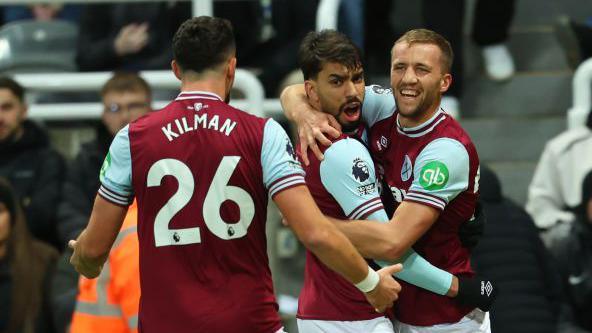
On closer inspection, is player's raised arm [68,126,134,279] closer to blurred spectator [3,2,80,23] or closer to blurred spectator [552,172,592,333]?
blurred spectator [552,172,592,333]

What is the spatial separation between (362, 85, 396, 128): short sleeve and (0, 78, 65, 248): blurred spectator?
282 centimetres

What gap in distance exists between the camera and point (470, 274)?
5512mm

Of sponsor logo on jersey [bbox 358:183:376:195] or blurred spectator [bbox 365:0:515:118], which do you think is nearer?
sponsor logo on jersey [bbox 358:183:376:195]

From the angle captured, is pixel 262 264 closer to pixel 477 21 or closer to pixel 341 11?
pixel 341 11

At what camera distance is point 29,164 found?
7941 mm

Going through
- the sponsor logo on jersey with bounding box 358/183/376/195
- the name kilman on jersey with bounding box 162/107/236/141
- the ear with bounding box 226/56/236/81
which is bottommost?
the sponsor logo on jersey with bounding box 358/183/376/195

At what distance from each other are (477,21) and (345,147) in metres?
3.74

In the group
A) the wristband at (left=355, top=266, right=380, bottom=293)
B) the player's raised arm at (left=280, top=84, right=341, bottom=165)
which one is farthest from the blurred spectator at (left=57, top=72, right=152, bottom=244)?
A: the wristband at (left=355, top=266, right=380, bottom=293)

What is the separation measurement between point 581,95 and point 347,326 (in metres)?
3.05

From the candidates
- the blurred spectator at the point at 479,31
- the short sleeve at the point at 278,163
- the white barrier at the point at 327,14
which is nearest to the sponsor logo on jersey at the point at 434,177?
the short sleeve at the point at 278,163

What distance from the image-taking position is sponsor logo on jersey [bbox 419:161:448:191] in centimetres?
521

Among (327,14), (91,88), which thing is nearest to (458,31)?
(327,14)

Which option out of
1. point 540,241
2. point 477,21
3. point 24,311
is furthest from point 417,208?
point 477,21

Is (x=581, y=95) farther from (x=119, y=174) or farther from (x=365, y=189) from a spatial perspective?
(x=119, y=174)
